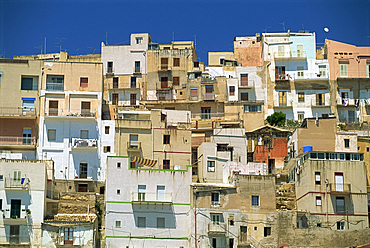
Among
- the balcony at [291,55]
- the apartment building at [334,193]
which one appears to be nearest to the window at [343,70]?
the balcony at [291,55]

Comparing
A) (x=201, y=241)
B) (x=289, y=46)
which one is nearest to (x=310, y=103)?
(x=289, y=46)

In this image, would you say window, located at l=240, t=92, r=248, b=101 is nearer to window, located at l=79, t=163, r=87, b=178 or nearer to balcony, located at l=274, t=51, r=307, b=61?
balcony, located at l=274, t=51, r=307, b=61

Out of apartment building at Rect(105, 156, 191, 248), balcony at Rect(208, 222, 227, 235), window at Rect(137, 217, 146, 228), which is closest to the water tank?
apartment building at Rect(105, 156, 191, 248)

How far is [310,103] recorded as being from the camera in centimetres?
8712

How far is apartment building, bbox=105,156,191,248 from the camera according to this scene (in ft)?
203

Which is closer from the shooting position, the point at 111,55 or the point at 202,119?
Answer: the point at 202,119

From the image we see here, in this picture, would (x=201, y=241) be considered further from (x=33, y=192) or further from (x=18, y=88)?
(x=18, y=88)

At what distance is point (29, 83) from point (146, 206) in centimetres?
2072

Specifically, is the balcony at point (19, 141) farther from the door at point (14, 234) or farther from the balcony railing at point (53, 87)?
the door at point (14, 234)

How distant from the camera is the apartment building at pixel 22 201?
60469 mm

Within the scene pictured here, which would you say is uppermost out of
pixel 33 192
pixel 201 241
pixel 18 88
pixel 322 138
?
pixel 18 88

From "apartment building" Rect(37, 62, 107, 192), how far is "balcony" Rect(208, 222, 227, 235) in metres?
15.2

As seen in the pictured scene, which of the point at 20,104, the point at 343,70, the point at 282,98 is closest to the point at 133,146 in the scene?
the point at 20,104

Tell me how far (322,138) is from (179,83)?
22.6m
